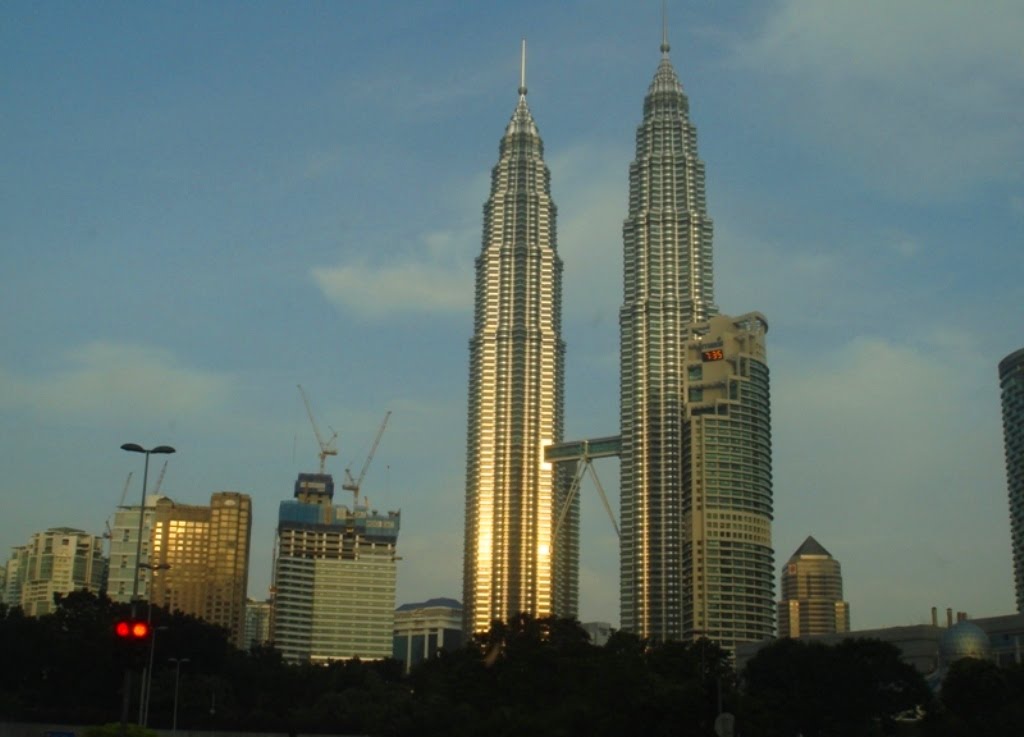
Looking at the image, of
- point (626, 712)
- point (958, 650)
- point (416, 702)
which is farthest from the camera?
point (958, 650)

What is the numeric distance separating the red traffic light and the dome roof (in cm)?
15651

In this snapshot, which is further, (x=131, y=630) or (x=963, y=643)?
(x=963, y=643)

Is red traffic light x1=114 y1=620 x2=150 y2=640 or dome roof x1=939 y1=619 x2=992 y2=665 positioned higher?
dome roof x1=939 y1=619 x2=992 y2=665

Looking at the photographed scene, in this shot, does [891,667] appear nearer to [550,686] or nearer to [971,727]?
[971,727]

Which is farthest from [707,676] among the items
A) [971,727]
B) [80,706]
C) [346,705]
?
[80,706]

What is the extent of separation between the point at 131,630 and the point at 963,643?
6233 inches

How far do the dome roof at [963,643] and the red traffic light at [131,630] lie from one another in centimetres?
15651

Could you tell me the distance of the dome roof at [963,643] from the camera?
179625 millimetres

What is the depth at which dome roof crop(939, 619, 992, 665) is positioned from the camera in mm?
179625

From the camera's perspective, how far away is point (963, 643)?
591 ft

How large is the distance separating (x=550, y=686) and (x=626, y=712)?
28220 millimetres

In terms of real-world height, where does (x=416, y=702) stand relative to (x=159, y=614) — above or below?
below

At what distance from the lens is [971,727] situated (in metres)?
107

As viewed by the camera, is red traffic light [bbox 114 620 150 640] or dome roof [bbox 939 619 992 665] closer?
red traffic light [bbox 114 620 150 640]
